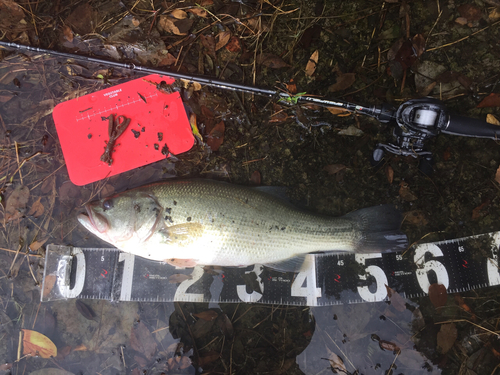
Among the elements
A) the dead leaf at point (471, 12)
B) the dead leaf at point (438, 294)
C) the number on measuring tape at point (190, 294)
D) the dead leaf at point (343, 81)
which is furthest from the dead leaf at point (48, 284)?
the dead leaf at point (471, 12)

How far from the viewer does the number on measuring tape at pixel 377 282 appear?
8.82 ft

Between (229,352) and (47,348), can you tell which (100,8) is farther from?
(229,352)

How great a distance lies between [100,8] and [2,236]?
2814 millimetres

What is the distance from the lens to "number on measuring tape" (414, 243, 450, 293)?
104 inches

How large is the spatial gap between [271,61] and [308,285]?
8.10ft

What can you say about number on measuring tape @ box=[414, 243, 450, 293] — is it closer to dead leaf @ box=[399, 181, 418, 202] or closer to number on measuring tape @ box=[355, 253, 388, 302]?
number on measuring tape @ box=[355, 253, 388, 302]

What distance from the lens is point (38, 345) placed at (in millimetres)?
2875

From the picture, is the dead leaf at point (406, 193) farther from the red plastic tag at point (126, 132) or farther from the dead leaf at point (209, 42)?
the dead leaf at point (209, 42)

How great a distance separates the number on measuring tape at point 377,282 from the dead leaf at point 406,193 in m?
0.68

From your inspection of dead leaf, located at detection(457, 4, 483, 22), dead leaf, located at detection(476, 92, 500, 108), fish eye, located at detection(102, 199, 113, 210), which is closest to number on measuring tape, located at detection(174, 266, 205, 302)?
fish eye, located at detection(102, 199, 113, 210)

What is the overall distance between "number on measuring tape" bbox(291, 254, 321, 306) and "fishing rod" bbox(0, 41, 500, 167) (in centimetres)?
130

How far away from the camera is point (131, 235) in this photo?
8.03 feet

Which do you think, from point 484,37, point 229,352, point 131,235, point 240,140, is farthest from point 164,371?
point 484,37

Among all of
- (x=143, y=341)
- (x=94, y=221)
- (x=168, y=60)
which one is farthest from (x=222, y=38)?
(x=143, y=341)
